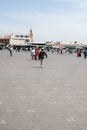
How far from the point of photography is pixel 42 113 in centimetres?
812

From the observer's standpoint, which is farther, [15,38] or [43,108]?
[15,38]

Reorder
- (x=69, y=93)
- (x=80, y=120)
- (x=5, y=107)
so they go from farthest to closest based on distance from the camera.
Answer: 1. (x=69, y=93)
2. (x=5, y=107)
3. (x=80, y=120)

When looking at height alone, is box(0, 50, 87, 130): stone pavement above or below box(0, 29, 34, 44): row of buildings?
above

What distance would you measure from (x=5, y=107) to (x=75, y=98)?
262 cm

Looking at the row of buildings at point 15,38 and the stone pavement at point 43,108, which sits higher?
the stone pavement at point 43,108

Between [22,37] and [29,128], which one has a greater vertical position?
[29,128]

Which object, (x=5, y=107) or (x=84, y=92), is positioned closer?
(x=5, y=107)

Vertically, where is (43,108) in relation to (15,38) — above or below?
above

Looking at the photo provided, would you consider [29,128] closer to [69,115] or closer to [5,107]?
[69,115]

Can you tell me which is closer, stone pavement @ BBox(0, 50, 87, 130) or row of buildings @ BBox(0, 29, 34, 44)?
stone pavement @ BBox(0, 50, 87, 130)

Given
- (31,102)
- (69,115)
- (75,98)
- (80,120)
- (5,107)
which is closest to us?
(80,120)

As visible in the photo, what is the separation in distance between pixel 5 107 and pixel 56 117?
1.67 meters

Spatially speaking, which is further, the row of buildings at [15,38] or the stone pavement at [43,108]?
the row of buildings at [15,38]

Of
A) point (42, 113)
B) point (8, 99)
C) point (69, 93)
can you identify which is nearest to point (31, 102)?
point (8, 99)
